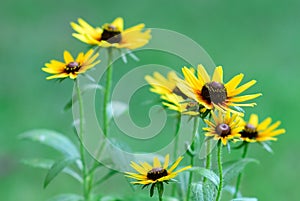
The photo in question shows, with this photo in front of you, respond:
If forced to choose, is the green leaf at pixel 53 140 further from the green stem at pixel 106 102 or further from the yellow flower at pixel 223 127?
the yellow flower at pixel 223 127

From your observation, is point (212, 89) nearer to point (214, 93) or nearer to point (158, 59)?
point (214, 93)

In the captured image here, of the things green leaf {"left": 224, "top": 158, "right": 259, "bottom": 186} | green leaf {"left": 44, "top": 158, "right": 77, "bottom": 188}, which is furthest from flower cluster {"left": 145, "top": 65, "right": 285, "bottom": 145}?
green leaf {"left": 44, "top": 158, "right": 77, "bottom": 188}

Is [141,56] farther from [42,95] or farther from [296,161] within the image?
[296,161]

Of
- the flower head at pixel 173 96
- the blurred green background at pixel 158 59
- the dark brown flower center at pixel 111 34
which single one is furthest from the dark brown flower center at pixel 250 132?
the blurred green background at pixel 158 59

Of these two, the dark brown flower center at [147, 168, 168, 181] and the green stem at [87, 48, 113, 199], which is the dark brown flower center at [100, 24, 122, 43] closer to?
the green stem at [87, 48, 113, 199]

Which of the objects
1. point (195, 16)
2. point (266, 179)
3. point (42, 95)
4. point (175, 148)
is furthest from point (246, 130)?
point (195, 16)

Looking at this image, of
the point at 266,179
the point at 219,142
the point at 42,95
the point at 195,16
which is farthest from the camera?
the point at 195,16
